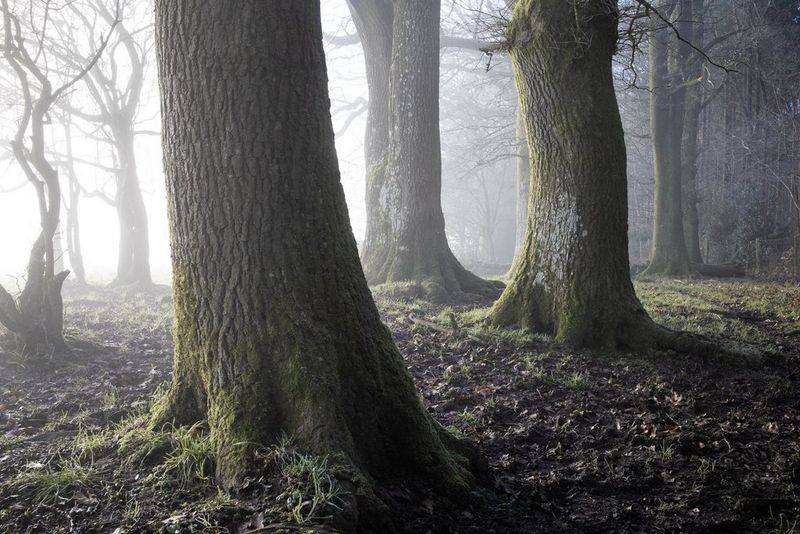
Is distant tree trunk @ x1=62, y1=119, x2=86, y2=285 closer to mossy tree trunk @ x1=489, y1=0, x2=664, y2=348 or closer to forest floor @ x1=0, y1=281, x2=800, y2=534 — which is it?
forest floor @ x1=0, y1=281, x2=800, y2=534

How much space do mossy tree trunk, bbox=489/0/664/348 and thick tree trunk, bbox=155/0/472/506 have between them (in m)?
3.77

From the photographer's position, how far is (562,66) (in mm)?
6660

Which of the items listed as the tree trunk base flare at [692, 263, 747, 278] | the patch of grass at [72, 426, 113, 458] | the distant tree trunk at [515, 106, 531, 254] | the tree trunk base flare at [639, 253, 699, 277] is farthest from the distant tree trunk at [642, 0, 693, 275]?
the patch of grass at [72, 426, 113, 458]

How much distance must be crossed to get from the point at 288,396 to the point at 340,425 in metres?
0.32

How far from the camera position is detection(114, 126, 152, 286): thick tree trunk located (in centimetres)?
1731

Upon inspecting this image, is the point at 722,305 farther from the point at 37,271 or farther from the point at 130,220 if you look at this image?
the point at 130,220

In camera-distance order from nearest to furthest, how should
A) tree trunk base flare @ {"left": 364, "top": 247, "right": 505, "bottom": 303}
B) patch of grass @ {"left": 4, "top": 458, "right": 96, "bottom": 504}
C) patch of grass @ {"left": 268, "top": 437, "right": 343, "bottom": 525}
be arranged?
1. patch of grass @ {"left": 268, "top": 437, "right": 343, "bottom": 525}
2. patch of grass @ {"left": 4, "top": 458, "right": 96, "bottom": 504}
3. tree trunk base flare @ {"left": 364, "top": 247, "right": 505, "bottom": 303}

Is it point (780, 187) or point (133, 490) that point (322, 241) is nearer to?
point (133, 490)

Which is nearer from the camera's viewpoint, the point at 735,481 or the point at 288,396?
the point at 288,396

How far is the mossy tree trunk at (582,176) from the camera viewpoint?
649 cm

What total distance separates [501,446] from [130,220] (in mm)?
16728

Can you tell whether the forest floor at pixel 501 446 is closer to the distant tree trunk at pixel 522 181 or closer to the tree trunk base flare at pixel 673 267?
the tree trunk base flare at pixel 673 267

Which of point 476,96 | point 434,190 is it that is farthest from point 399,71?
point 476,96

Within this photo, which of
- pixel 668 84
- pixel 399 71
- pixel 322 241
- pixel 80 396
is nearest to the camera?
pixel 322 241
